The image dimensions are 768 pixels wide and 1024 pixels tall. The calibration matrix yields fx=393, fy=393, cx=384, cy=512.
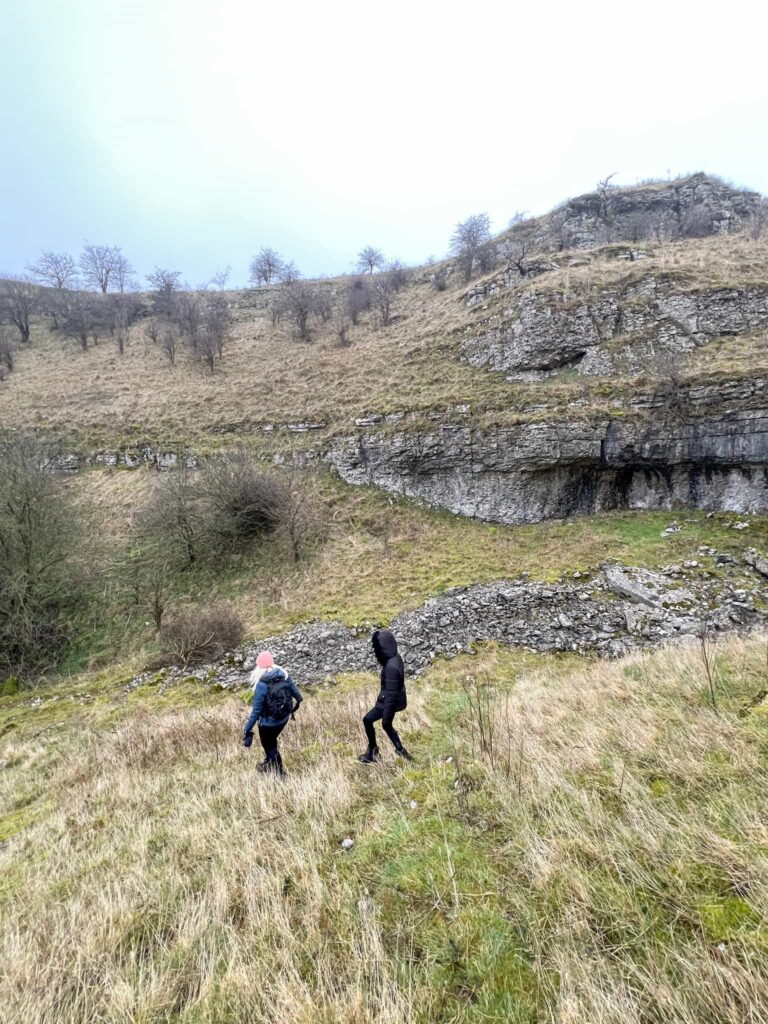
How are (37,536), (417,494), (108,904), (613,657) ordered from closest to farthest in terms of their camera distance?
(108,904) < (613,657) < (37,536) < (417,494)

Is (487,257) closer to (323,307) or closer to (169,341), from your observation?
(323,307)

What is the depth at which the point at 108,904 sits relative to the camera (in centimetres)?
319

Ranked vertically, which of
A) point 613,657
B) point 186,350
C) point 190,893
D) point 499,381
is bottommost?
point 613,657

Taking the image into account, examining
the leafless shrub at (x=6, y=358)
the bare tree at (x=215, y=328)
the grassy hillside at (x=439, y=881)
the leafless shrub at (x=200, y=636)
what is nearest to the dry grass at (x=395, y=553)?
the leafless shrub at (x=200, y=636)

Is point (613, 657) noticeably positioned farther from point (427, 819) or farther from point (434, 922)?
point (434, 922)

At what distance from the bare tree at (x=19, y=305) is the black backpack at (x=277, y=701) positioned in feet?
207

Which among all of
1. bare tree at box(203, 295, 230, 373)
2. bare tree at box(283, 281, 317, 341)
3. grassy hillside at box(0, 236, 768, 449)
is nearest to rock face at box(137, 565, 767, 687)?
grassy hillside at box(0, 236, 768, 449)

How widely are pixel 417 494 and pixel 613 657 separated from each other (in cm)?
1282

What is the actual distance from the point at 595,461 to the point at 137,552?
2143 cm

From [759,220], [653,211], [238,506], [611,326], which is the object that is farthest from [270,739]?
[653,211]

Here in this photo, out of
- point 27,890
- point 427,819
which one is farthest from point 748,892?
point 27,890

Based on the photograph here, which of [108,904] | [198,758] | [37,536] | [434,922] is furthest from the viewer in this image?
[37,536]

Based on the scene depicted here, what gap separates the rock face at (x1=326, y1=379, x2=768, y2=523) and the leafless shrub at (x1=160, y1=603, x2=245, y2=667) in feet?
37.3

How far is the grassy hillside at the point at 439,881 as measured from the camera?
6.53 feet
